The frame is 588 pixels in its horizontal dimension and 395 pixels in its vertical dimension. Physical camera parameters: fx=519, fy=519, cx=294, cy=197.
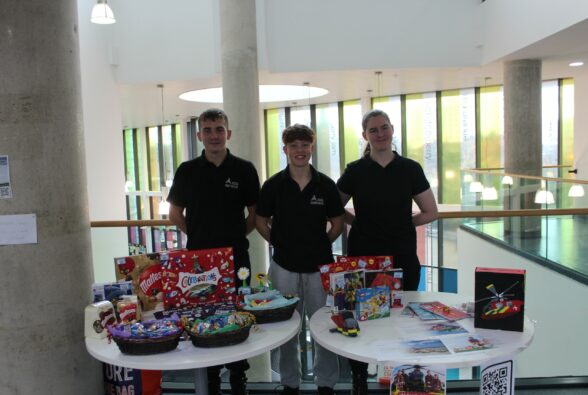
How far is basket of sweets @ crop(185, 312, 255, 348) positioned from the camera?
1875 mm

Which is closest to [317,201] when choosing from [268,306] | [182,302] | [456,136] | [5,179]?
[268,306]

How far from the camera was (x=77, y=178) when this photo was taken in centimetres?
238

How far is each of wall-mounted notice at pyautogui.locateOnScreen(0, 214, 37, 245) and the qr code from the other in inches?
74.9

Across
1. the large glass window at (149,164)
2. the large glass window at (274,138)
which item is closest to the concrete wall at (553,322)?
the large glass window at (274,138)

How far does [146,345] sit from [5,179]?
3.18 ft

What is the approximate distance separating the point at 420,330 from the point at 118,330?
1.15 metres

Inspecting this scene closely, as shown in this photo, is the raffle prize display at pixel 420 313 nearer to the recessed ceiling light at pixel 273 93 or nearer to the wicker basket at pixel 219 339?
the wicker basket at pixel 219 339

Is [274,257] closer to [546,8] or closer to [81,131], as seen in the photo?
[81,131]

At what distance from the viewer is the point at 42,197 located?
87.9 inches

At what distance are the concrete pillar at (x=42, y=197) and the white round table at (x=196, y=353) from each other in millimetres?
360

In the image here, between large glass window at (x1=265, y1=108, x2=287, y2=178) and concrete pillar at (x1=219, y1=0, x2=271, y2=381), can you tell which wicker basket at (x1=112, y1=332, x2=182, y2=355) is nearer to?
concrete pillar at (x1=219, y1=0, x2=271, y2=381)

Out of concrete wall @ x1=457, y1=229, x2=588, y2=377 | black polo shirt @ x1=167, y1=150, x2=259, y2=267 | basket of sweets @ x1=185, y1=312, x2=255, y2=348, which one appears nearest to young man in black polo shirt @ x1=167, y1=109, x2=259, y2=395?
black polo shirt @ x1=167, y1=150, x2=259, y2=267

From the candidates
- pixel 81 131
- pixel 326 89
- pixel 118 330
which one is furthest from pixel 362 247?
pixel 326 89

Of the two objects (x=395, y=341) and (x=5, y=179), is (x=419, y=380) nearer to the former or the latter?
(x=395, y=341)
